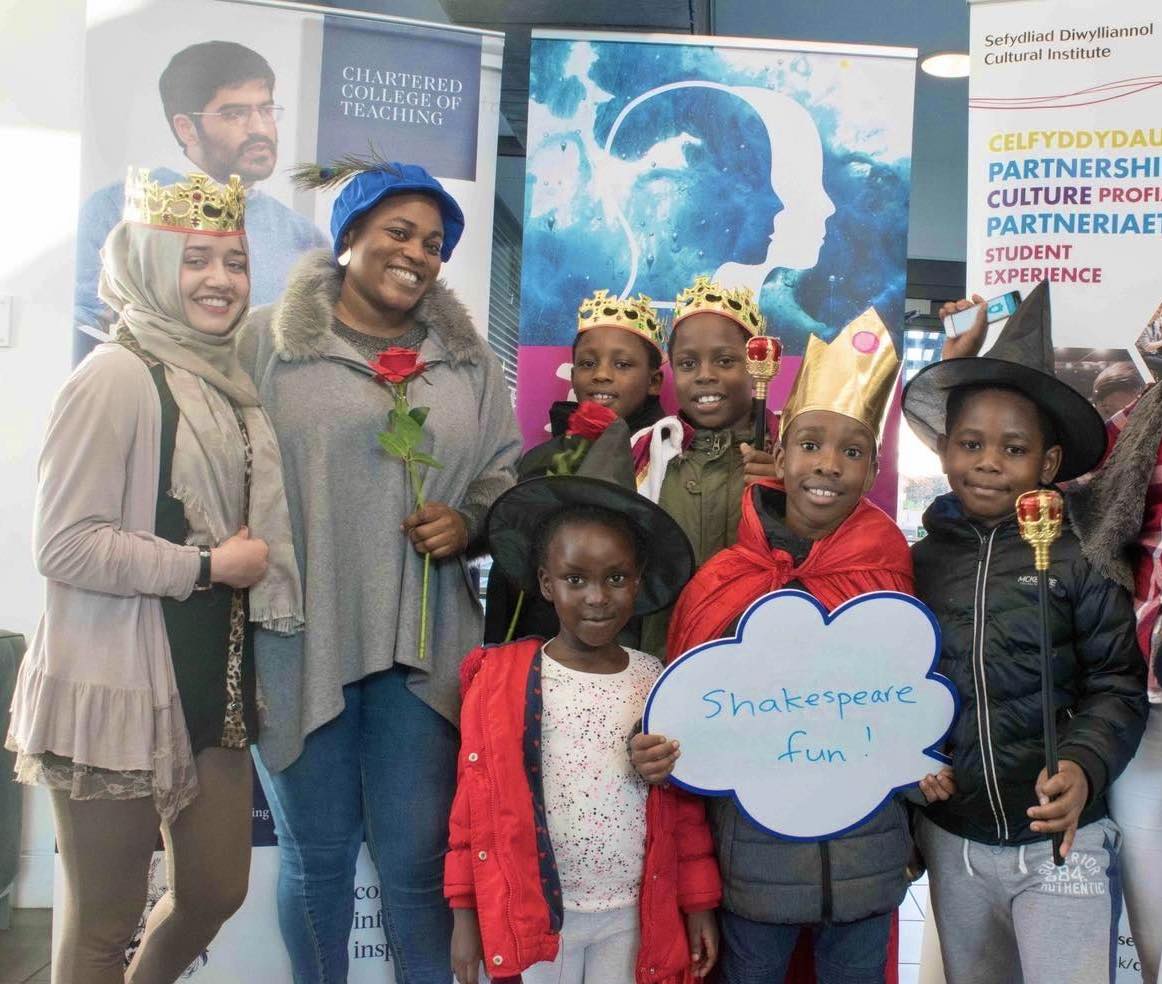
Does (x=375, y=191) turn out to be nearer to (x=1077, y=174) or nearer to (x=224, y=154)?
(x=224, y=154)

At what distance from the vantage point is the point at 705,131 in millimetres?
3383

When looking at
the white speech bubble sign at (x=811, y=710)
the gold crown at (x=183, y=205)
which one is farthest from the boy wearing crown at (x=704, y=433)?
the gold crown at (x=183, y=205)

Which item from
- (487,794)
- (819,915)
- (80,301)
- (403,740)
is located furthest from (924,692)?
(80,301)

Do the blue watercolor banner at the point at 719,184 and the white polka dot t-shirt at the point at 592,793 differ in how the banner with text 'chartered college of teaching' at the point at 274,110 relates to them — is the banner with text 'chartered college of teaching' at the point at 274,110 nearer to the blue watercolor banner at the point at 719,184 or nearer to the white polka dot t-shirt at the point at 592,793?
the blue watercolor banner at the point at 719,184

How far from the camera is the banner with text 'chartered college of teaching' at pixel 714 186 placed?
336 centimetres

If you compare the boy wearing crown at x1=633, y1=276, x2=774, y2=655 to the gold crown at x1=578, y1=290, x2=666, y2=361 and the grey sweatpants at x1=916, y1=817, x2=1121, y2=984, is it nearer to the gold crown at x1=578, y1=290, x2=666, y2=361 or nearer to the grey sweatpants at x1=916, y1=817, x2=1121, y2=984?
the gold crown at x1=578, y1=290, x2=666, y2=361

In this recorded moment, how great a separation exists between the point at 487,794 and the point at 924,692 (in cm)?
84

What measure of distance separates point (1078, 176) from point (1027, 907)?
2.14m

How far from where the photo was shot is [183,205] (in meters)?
2.17

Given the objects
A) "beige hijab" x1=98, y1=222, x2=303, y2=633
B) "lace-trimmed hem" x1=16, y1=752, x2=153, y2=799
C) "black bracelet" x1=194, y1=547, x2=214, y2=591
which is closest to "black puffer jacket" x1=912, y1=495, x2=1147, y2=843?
"beige hijab" x1=98, y1=222, x2=303, y2=633

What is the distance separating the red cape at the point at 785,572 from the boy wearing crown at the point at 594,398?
0.45 metres

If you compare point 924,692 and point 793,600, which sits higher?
point 793,600

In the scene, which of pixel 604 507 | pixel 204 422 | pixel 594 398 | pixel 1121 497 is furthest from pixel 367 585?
pixel 1121 497

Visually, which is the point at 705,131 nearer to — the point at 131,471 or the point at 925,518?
the point at 925,518
